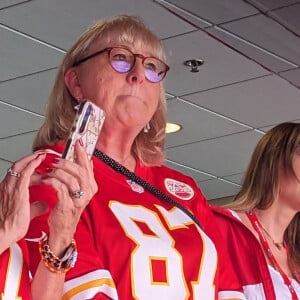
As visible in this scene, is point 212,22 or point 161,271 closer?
point 161,271

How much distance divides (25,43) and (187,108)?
1.39 meters

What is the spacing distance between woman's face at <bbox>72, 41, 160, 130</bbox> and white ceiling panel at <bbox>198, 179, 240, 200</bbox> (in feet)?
19.1

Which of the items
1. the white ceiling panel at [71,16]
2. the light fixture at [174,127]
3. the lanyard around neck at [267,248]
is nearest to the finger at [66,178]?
the lanyard around neck at [267,248]

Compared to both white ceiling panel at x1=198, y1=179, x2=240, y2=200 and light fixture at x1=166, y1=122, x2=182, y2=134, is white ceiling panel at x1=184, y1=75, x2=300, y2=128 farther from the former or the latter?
white ceiling panel at x1=198, y1=179, x2=240, y2=200

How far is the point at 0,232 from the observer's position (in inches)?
60.6

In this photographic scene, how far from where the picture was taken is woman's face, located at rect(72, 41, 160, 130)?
1.93 metres

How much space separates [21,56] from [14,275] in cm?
329

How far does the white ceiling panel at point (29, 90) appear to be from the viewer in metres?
5.10

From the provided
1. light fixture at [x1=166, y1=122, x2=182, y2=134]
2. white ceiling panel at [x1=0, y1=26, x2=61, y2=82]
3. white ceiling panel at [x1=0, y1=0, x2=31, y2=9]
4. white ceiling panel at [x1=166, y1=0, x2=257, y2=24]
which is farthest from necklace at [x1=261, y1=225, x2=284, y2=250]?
light fixture at [x1=166, y1=122, x2=182, y2=134]

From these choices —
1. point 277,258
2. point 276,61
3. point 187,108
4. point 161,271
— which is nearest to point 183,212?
point 161,271

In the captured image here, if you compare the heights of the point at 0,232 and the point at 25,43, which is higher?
the point at 25,43

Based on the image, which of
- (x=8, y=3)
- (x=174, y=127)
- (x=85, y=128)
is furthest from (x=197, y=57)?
(x=85, y=128)

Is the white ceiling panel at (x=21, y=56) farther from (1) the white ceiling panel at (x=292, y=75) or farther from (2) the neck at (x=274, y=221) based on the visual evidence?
(2) the neck at (x=274, y=221)

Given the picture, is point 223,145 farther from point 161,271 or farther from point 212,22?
point 161,271
